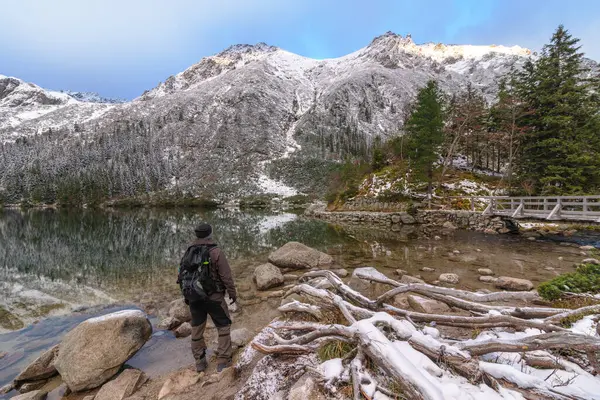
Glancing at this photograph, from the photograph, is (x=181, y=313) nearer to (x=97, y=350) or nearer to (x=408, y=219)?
(x=97, y=350)

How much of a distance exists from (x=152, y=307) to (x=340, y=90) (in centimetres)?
17498

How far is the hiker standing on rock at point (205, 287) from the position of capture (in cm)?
565

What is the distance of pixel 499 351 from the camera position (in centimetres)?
318

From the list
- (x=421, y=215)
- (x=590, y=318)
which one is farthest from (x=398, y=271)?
(x=421, y=215)

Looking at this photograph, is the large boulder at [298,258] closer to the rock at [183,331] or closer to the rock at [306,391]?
the rock at [183,331]

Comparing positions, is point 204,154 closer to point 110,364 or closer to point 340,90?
point 340,90

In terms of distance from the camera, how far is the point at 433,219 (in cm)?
2836

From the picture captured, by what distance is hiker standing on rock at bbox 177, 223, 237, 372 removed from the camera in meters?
5.65

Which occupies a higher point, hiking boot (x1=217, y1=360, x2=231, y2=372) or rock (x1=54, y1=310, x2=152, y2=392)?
rock (x1=54, y1=310, x2=152, y2=392)

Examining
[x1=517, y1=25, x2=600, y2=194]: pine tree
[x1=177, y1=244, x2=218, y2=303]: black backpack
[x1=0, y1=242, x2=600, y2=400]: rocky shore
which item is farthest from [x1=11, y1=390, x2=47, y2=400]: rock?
[x1=517, y1=25, x2=600, y2=194]: pine tree

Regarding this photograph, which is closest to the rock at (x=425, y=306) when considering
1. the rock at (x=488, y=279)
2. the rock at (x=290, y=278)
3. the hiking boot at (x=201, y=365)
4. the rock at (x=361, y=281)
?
the rock at (x=361, y=281)

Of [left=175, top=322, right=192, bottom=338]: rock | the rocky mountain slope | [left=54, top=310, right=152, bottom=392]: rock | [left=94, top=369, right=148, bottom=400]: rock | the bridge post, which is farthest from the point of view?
the rocky mountain slope

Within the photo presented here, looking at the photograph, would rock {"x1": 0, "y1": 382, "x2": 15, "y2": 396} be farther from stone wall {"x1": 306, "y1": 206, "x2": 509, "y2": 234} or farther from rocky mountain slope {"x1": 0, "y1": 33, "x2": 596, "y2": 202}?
rocky mountain slope {"x1": 0, "y1": 33, "x2": 596, "y2": 202}

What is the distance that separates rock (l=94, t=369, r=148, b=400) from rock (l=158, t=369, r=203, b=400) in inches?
28.9
